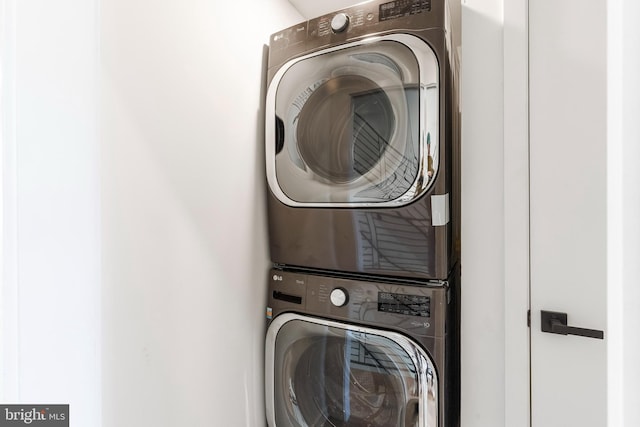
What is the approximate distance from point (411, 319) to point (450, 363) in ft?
0.66

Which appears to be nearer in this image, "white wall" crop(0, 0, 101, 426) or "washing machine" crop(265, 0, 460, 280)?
"white wall" crop(0, 0, 101, 426)

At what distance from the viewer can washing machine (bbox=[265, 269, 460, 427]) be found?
98 cm

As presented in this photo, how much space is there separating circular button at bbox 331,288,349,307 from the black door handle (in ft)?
1.79

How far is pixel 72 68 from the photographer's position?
74cm

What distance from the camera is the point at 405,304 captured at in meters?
1.02

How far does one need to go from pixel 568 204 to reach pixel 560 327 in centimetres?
31

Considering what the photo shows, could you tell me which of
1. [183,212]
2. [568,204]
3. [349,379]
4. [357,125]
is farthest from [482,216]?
[183,212]

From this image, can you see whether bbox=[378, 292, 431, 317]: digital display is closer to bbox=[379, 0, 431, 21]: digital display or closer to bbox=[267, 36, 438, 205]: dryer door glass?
bbox=[267, 36, 438, 205]: dryer door glass

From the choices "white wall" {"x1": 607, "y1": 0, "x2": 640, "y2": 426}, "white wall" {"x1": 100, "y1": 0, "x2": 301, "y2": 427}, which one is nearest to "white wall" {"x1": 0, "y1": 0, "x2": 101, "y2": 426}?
"white wall" {"x1": 100, "y1": 0, "x2": 301, "y2": 427}

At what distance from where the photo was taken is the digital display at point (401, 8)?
0.96 m

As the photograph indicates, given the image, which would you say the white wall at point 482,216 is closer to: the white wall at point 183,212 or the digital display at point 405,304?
the digital display at point 405,304

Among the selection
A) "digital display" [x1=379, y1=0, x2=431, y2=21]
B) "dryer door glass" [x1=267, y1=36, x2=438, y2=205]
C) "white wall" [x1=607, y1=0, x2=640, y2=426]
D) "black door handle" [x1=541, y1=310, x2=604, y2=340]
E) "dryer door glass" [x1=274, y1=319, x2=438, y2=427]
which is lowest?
"dryer door glass" [x1=274, y1=319, x2=438, y2=427]

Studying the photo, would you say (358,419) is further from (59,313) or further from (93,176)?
(93,176)

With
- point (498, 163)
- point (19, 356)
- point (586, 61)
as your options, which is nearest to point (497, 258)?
point (498, 163)
